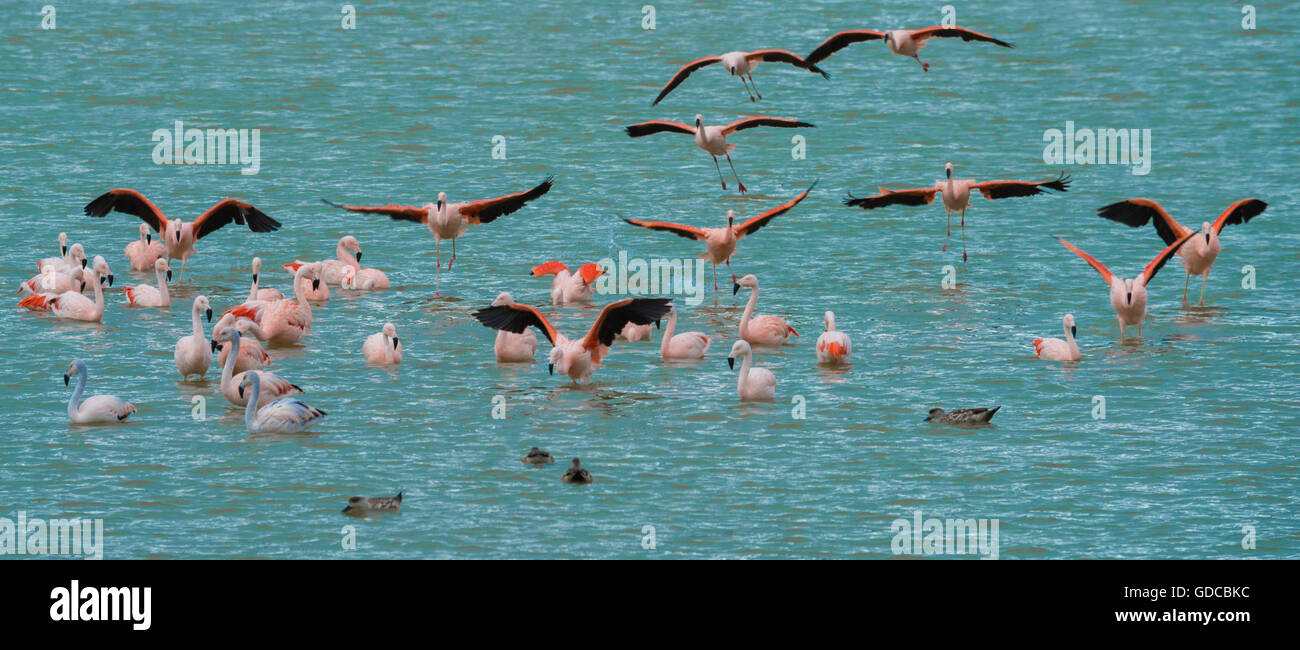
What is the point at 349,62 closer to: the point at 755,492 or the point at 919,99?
the point at 919,99

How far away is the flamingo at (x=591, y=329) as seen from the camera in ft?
71.8

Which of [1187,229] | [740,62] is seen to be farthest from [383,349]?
Answer: [740,62]

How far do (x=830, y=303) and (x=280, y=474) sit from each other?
10611 mm

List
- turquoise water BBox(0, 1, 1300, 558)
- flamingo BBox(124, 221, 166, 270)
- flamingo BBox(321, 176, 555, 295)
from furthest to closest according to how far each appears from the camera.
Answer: flamingo BBox(124, 221, 166, 270)
flamingo BBox(321, 176, 555, 295)
turquoise water BBox(0, 1, 1300, 558)

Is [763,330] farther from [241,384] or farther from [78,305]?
[78,305]

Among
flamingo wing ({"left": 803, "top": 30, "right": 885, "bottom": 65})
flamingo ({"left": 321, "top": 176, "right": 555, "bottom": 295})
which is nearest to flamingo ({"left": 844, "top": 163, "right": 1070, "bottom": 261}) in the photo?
flamingo wing ({"left": 803, "top": 30, "right": 885, "bottom": 65})

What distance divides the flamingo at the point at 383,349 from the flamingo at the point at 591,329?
113 centimetres

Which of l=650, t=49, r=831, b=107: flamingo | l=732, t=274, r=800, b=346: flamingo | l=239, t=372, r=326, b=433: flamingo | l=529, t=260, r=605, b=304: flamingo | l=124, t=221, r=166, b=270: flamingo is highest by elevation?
l=650, t=49, r=831, b=107: flamingo

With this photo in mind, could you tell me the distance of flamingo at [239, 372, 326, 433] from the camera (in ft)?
65.5

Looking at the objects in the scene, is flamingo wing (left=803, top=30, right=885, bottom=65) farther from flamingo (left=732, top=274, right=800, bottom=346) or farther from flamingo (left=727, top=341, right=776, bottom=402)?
flamingo (left=727, top=341, right=776, bottom=402)

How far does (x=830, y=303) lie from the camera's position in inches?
1085

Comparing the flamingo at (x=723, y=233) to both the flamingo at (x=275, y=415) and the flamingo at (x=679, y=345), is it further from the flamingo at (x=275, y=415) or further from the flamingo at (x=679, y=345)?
the flamingo at (x=275, y=415)

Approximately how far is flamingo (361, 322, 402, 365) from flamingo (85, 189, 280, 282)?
4.76 m
